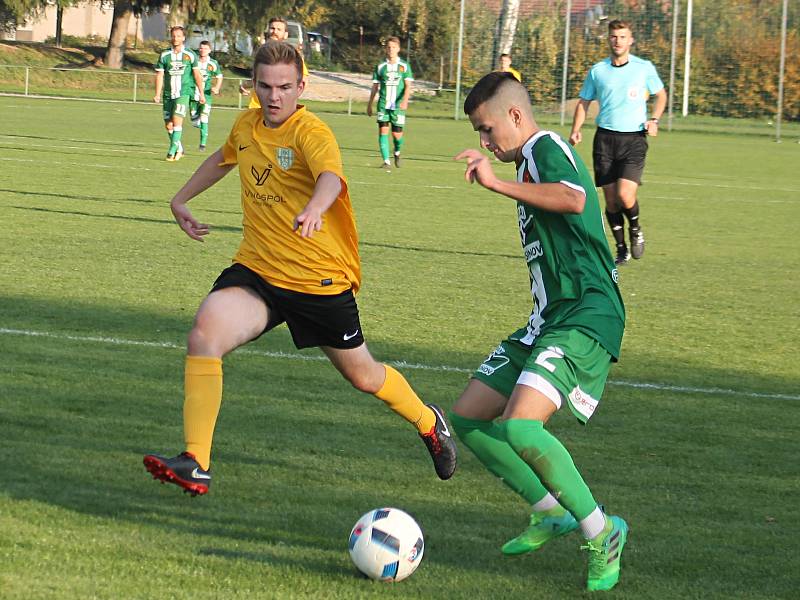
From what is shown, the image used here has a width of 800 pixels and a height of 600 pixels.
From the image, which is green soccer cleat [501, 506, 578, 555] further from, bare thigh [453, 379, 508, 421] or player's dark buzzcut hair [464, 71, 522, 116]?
player's dark buzzcut hair [464, 71, 522, 116]

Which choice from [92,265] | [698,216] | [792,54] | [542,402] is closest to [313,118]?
[542,402]

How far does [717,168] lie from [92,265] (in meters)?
18.1

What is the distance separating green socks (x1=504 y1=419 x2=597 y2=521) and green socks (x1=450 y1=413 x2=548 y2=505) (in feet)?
1.18

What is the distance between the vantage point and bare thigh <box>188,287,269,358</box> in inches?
187

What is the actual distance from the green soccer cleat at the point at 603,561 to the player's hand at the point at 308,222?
1.40m

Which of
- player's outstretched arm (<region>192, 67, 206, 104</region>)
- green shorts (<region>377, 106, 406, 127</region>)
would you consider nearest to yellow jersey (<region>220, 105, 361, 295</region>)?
green shorts (<region>377, 106, 406, 127</region>)

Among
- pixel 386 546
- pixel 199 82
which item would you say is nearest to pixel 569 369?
pixel 386 546

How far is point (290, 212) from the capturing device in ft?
16.5

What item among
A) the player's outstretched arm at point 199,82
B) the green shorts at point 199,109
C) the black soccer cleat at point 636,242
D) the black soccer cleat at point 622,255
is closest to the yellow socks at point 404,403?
the black soccer cleat at point 622,255

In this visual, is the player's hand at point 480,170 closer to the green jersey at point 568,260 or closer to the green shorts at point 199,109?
the green jersey at point 568,260

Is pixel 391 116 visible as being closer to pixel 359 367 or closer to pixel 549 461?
pixel 359 367

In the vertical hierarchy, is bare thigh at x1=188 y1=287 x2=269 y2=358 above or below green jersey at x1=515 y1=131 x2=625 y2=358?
below

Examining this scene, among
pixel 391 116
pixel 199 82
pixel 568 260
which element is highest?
pixel 199 82

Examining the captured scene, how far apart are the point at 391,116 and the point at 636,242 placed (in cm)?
978
